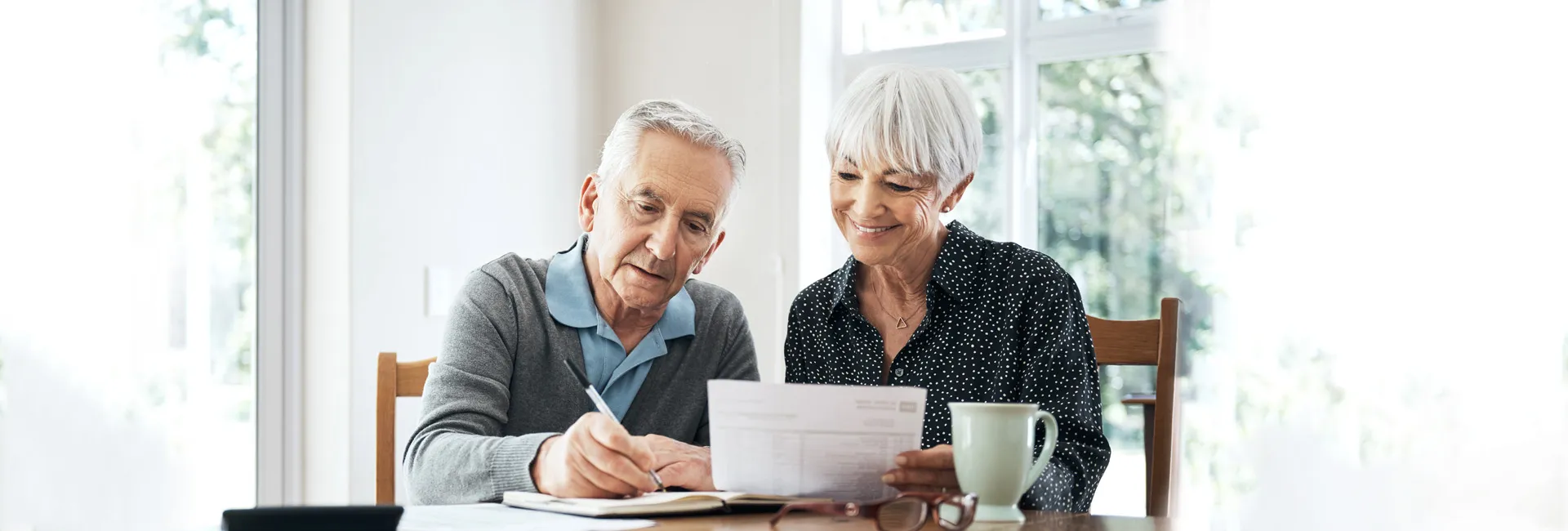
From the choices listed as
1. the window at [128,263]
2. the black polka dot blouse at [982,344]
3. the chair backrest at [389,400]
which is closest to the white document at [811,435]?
the black polka dot blouse at [982,344]

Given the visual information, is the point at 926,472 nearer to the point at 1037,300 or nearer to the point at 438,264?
the point at 1037,300

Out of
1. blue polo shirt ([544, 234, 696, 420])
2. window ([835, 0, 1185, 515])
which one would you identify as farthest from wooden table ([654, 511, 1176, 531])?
window ([835, 0, 1185, 515])

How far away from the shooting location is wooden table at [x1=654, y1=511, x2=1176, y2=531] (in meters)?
0.96

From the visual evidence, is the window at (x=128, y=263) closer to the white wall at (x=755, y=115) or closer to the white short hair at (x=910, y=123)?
the white wall at (x=755, y=115)

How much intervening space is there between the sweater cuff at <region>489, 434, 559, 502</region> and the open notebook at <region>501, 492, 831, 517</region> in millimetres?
100

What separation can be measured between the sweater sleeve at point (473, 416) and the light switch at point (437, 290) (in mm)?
1353

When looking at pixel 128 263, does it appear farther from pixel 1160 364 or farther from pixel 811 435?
pixel 1160 364

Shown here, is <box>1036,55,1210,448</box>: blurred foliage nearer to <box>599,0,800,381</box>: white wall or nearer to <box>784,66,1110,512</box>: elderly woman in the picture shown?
<box>599,0,800,381</box>: white wall

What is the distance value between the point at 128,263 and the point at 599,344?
4.30ft

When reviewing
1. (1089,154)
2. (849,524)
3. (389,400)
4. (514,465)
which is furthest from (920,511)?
(1089,154)

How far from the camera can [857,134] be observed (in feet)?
4.96

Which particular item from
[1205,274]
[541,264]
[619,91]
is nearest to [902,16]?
[619,91]

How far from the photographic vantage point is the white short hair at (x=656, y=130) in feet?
4.89

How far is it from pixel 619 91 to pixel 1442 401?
2.13 metres
